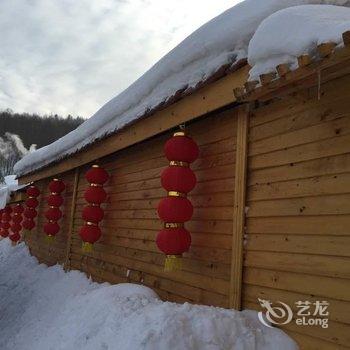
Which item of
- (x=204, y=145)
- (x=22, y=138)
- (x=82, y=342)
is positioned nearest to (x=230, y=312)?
(x=82, y=342)

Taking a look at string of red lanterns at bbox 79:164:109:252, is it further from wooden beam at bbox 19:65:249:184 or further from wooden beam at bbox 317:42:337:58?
wooden beam at bbox 317:42:337:58

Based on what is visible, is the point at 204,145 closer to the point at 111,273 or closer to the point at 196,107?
the point at 196,107

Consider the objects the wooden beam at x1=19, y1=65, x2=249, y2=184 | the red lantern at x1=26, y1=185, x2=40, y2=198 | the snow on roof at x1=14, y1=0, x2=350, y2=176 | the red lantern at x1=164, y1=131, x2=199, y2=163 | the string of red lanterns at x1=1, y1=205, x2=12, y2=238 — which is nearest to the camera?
the snow on roof at x1=14, y1=0, x2=350, y2=176

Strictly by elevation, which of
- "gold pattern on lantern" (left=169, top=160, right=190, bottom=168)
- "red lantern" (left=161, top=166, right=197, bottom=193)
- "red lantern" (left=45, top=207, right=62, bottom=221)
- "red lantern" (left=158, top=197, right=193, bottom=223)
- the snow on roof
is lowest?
"red lantern" (left=158, top=197, right=193, bottom=223)

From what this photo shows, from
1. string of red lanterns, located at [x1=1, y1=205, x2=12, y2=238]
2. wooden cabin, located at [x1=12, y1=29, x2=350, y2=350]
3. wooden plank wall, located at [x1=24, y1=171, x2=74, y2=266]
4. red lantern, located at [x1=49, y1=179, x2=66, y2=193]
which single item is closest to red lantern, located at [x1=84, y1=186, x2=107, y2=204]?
wooden cabin, located at [x1=12, y1=29, x2=350, y2=350]

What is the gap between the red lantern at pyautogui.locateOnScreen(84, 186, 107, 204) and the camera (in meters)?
8.05

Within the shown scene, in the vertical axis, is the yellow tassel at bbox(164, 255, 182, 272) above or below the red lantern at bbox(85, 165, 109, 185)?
below

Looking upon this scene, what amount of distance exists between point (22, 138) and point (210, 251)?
190ft

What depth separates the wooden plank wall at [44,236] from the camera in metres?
10.9

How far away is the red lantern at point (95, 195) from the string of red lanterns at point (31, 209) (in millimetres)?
5463

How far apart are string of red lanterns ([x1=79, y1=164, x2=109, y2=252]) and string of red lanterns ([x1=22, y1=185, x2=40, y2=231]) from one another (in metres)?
5.34

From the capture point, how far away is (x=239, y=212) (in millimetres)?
4578

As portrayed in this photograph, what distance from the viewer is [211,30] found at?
477 centimetres

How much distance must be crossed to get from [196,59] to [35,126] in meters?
57.8
